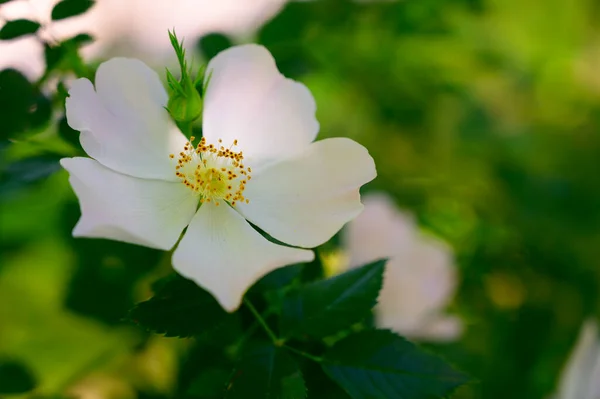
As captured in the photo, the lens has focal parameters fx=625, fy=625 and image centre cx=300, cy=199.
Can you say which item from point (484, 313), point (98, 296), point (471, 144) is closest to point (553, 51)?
point (471, 144)

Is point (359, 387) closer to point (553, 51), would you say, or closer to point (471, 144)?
point (471, 144)

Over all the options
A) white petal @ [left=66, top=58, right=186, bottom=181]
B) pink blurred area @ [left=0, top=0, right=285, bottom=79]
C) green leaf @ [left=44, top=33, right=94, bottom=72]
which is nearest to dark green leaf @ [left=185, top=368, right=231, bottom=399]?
white petal @ [left=66, top=58, right=186, bottom=181]

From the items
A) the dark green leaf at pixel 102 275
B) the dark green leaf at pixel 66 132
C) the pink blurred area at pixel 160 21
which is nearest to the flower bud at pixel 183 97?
the dark green leaf at pixel 66 132

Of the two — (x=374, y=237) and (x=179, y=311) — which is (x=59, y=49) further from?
(x=374, y=237)

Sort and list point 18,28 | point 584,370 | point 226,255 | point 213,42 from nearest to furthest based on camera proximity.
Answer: point 226,255 < point 18,28 < point 584,370 < point 213,42

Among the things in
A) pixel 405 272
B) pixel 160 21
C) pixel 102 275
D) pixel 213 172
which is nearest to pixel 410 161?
pixel 405 272

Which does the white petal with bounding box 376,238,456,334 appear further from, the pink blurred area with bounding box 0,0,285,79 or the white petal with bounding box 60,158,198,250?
the pink blurred area with bounding box 0,0,285,79
